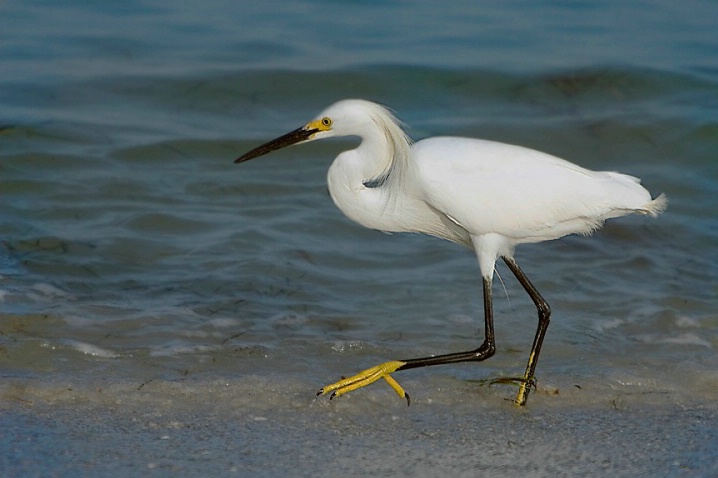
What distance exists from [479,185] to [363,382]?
99 cm

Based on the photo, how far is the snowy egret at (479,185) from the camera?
15.2 ft

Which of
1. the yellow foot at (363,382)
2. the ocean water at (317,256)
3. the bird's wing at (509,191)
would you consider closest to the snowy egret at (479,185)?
the bird's wing at (509,191)

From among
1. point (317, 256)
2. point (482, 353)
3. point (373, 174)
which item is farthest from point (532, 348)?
point (317, 256)

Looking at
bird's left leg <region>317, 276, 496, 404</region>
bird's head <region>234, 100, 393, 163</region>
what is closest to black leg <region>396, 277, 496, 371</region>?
bird's left leg <region>317, 276, 496, 404</region>

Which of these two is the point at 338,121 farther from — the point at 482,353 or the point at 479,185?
the point at 482,353

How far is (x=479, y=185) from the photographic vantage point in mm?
4625

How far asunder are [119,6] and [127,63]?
1.62m

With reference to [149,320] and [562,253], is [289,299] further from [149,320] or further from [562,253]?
[562,253]

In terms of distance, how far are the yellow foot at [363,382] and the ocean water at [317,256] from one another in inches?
2.6

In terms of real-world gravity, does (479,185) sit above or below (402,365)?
above

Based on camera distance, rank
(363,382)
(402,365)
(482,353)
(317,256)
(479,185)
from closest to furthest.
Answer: (363,382) → (402,365) → (479,185) → (482,353) → (317,256)

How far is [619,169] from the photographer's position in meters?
8.33

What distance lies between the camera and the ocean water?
3914mm

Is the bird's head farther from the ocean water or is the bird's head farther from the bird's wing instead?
the ocean water
